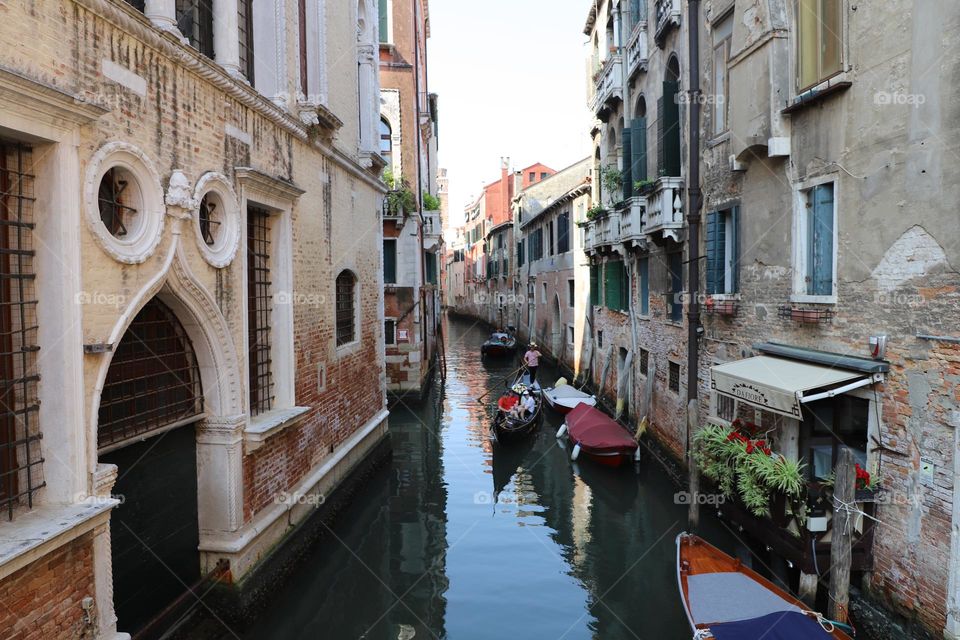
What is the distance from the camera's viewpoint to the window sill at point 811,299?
5863 mm

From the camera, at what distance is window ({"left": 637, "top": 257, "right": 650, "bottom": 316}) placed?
11711 mm

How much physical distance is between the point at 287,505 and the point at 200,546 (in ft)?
3.89

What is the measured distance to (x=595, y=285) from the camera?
16594mm

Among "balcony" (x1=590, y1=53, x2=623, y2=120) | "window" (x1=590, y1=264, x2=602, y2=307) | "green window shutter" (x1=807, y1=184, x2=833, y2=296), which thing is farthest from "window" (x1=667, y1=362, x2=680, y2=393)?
"window" (x1=590, y1=264, x2=602, y2=307)

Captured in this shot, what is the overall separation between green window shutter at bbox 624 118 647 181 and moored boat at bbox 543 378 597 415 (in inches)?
201

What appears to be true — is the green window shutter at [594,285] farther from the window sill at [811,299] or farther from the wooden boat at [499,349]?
the window sill at [811,299]

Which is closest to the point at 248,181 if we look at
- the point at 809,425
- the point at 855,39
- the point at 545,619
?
the point at 545,619

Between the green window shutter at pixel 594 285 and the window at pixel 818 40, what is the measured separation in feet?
32.6

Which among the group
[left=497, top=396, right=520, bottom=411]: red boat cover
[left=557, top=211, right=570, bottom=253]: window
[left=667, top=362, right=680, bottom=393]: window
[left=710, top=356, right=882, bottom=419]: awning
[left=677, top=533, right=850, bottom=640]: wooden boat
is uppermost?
[left=557, top=211, right=570, bottom=253]: window

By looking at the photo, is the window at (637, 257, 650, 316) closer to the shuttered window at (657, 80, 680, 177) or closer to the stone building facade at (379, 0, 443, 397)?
the shuttered window at (657, 80, 680, 177)

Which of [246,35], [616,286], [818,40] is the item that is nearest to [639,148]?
[616,286]

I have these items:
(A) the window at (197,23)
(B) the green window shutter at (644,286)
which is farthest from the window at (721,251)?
(A) the window at (197,23)

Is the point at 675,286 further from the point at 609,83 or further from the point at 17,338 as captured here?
the point at 17,338

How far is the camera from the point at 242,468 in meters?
5.83
